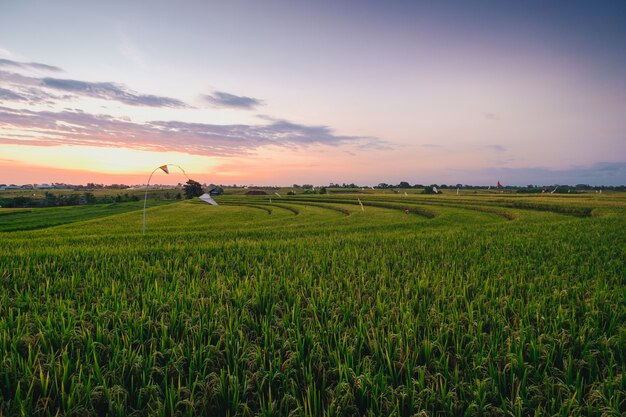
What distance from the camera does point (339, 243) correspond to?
48.1 feet

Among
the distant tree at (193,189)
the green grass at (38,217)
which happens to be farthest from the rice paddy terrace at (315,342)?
the distant tree at (193,189)

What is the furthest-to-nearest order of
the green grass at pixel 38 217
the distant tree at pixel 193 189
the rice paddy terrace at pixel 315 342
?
the distant tree at pixel 193 189 → the green grass at pixel 38 217 → the rice paddy terrace at pixel 315 342

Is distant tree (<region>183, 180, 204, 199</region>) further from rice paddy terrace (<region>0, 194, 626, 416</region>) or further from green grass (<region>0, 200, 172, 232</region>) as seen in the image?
rice paddy terrace (<region>0, 194, 626, 416</region>)

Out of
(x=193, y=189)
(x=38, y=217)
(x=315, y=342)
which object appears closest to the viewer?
(x=315, y=342)

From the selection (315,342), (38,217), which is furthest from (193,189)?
(315,342)

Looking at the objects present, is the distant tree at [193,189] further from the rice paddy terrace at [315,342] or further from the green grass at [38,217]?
the rice paddy terrace at [315,342]

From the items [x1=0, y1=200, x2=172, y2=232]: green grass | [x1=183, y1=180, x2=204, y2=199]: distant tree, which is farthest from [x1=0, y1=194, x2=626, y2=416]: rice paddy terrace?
[x1=183, y1=180, x2=204, y2=199]: distant tree

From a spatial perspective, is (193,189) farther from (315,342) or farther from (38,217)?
(315,342)

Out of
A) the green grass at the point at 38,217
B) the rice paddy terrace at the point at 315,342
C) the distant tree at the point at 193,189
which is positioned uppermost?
the distant tree at the point at 193,189

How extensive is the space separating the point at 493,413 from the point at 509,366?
2.75 feet

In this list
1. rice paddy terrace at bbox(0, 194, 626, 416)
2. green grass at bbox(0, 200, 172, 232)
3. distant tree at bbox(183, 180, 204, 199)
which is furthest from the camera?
distant tree at bbox(183, 180, 204, 199)

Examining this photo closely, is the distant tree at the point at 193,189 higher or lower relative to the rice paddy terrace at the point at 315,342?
higher

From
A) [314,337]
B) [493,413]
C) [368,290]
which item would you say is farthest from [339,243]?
[493,413]

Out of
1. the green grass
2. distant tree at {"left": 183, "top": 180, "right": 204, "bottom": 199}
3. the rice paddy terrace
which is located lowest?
the green grass
